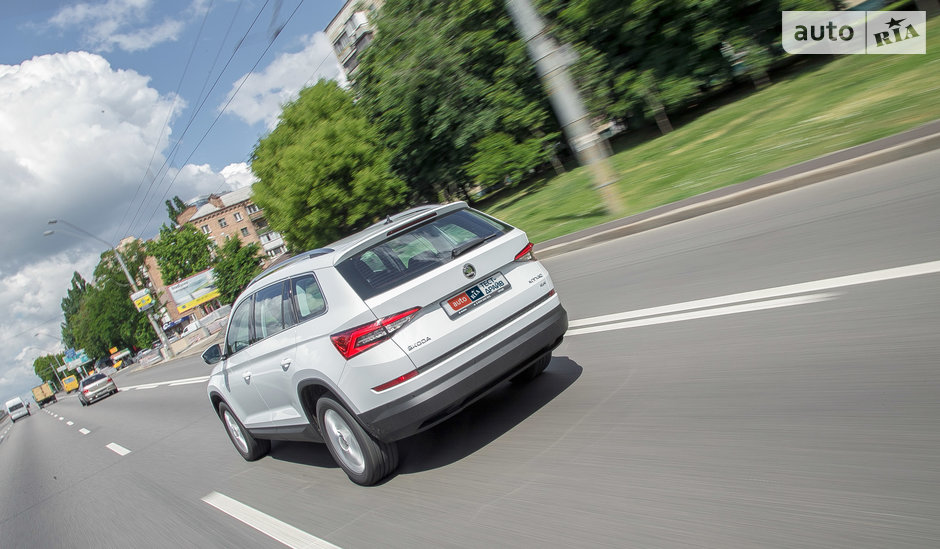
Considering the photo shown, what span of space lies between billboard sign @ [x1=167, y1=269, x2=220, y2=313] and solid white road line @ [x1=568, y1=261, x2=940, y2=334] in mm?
65539

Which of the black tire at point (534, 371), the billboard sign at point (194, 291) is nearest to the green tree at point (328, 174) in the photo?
the black tire at point (534, 371)

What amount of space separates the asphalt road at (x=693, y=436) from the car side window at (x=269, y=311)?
139 cm

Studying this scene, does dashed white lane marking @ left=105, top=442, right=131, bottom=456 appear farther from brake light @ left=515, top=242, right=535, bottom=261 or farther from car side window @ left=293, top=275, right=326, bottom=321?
brake light @ left=515, top=242, right=535, bottom=261

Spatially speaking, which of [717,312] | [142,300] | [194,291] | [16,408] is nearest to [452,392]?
[717,312]

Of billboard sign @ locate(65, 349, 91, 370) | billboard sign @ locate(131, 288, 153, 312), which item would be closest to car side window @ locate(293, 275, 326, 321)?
billboard sign @ locate(131, 288, 153, 312)

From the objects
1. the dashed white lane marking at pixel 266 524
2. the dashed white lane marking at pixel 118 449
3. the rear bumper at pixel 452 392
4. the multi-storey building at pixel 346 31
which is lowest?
the dashed white lane marking at pixel 118 449

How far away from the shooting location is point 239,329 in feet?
20.0

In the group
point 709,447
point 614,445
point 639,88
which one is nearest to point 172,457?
point 614,445

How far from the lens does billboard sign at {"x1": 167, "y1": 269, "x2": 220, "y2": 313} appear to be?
65938mm

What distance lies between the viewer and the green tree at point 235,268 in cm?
5959

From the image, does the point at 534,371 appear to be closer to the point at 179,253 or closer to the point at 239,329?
the point at 239,329

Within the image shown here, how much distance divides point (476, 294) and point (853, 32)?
753 inches

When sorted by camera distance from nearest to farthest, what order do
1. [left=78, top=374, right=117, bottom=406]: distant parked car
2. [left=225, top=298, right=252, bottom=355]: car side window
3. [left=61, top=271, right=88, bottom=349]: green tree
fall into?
[left=225, top=298, right=252, bottom=355]: car side window → [left=78, top=374, right=117, bottom=406]: distant parked car → [left=61, top=271, right=88, bottom=349]: green tree

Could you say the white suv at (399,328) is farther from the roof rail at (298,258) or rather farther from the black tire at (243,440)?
the black tire at (243,440)
